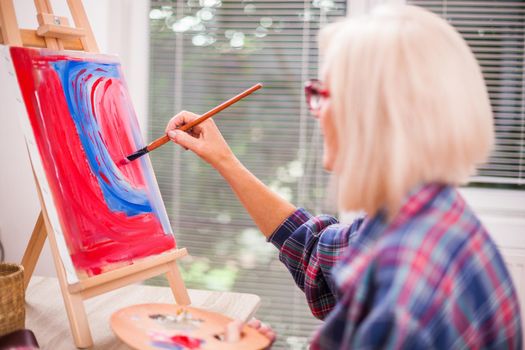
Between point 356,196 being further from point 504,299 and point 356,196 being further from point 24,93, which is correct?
point 24,93

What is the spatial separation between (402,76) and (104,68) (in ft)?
3.24

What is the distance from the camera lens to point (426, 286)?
795 millimetres

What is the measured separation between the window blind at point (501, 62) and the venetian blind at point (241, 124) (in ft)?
1.61

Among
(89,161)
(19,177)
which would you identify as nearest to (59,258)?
(89,161)

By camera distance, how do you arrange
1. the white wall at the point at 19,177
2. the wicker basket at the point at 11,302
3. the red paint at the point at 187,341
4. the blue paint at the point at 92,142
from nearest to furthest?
the red paint at the point at 187,341 < the wicker basket at the point at 11,302 < the blue paint at the point at 92,142 < the white wall at the point at 19,177

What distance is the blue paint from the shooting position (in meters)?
1.48

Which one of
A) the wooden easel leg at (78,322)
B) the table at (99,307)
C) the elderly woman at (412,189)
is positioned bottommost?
the table at (99,307)

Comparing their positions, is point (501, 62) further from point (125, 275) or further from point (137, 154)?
point (125, 275)

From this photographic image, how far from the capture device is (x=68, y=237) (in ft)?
4.44

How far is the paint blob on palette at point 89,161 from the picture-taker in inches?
54.1

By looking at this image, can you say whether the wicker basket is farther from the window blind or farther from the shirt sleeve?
the window blind

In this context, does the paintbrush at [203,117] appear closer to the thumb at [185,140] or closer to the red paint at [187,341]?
the thumb at [185,140]

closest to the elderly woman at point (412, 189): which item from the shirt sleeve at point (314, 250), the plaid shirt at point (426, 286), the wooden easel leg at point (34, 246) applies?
the plaid shirt at point (426, 286)

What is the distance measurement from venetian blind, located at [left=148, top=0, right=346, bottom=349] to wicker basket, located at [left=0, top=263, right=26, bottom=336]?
4.14 feet
